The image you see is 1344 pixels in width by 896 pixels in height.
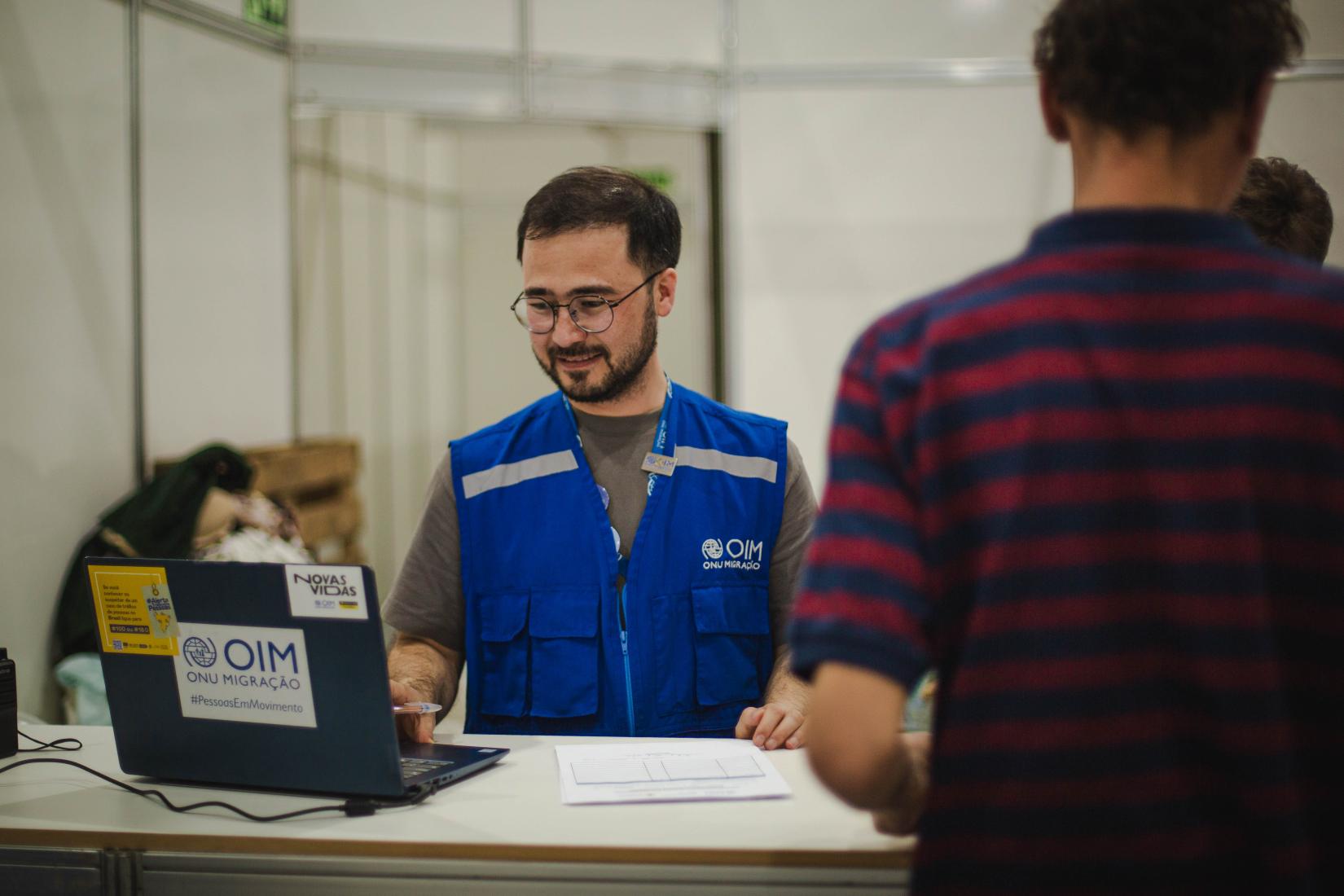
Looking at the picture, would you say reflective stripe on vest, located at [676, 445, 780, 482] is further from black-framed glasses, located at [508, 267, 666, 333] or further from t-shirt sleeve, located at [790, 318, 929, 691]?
t-shirt sleeve, located at [790, 318, 929, 691]

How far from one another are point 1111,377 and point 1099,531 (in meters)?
0.11

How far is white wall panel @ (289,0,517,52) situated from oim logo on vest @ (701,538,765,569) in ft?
8.64

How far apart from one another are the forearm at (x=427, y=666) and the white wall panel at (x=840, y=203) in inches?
85.6

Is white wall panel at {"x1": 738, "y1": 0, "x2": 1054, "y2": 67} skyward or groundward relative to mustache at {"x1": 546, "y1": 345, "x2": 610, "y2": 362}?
skyward

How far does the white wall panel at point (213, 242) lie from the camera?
3.39 m

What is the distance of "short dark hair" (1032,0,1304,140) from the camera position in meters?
0.83

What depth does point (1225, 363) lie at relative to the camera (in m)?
0.80

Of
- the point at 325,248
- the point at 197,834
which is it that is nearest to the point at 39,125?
the point at 325,248

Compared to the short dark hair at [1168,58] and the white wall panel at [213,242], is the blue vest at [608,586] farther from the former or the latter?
the white wall panel at [213,242]

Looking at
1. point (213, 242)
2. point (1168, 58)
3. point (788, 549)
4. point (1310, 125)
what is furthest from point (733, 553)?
point (1310, 125)

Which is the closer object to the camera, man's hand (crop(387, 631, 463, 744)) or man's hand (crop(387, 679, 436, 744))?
man's hand (crop(387, 679, 436, 744))

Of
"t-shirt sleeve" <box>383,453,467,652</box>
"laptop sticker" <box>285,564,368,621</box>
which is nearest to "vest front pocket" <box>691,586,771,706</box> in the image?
"t-shirt sleeve" <box>383,453,467,652</box>

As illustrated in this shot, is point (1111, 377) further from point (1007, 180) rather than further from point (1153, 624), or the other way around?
point (1007, 180)

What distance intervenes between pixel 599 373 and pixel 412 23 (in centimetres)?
253
